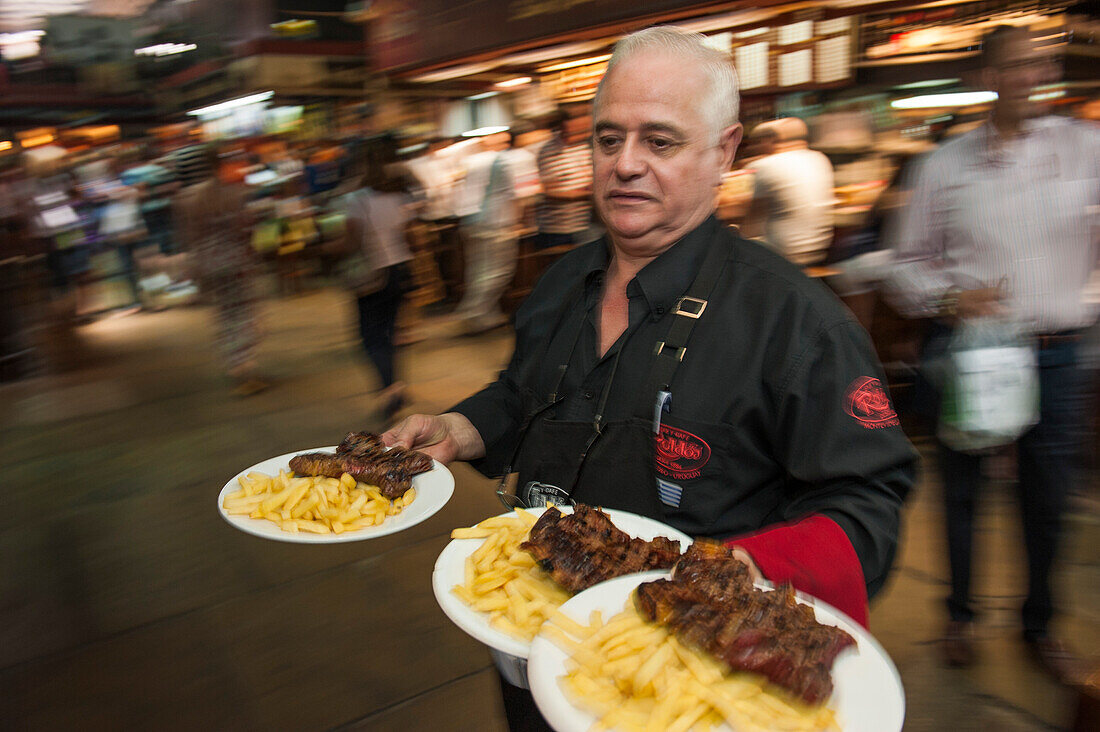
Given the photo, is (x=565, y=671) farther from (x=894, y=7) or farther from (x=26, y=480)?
(x=894, y=7)

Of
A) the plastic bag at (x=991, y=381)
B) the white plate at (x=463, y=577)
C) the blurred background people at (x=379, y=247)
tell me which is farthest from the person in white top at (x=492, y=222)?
the white plate at (x=463, y=577)

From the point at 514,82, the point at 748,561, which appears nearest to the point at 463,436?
the point at 748,561

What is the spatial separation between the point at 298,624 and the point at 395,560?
0.70m

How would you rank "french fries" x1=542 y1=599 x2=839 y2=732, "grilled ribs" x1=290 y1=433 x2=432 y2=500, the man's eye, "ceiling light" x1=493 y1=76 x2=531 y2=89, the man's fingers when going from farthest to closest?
"ceiling light" x1=493 y1=76 x2=531 y2=89 < the man's fingers < "grilled ribs" x1=290 y1=433 x2=432 y2=500 < the man's eye < "french fries" x1=542 y1=599 x2=839 y2=732

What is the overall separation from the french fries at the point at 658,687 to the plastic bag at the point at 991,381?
2.01 meters

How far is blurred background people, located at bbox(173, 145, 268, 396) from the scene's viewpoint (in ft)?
23.0

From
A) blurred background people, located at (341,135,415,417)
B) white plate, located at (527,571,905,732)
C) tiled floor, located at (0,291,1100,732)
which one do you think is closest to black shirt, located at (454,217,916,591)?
white plate, located at (527,571,905,732)

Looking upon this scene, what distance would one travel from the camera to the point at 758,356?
1550mm

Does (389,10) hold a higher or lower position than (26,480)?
higher

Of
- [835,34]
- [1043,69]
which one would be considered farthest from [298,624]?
[835,34]

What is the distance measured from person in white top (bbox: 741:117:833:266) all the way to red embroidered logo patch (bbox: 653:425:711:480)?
391 centimetres

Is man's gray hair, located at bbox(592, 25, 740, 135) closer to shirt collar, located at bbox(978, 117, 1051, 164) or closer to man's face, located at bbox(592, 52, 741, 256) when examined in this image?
man's face, located at bbox(592, 52, 741, 256)

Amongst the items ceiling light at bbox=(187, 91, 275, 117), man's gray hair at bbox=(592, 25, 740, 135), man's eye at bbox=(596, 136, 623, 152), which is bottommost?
man's eye at bbox=(596, 136, 623, 152)

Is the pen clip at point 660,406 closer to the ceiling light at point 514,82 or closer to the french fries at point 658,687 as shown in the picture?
the french fries at point 658,687
